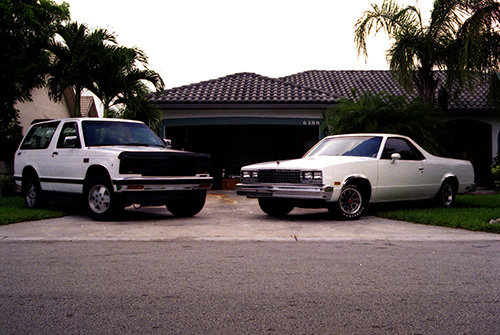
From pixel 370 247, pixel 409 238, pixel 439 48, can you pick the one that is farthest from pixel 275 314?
pixel 439 48

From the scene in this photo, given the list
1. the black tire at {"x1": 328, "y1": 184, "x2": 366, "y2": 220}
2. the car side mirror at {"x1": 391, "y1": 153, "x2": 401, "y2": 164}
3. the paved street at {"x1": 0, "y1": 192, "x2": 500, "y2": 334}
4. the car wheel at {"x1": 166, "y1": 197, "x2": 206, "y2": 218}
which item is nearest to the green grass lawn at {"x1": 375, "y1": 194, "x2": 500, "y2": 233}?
the paved street at {"x1": 0, "y1": 192, "x2": 500, "y2": 334}

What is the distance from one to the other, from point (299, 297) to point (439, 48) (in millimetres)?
14043

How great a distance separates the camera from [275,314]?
414 cm

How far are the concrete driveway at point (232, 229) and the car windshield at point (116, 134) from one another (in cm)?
146

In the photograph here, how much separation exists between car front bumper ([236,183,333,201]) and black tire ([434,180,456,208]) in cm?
353

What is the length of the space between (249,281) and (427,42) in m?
13.4

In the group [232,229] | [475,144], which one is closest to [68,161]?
[232,229]

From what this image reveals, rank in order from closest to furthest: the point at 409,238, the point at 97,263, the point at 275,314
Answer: the point at 275,314 → the point at 97,263 → the point at 409,238

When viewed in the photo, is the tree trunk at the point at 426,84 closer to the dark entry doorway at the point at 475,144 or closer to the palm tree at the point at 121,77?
the dark entry doorway at the point at 475,144

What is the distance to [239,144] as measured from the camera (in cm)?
2267

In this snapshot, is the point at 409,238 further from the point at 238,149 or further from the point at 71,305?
the point at 238,149

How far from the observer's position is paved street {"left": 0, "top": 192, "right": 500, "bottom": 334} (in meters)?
3.94

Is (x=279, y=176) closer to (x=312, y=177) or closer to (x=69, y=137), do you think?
(x=312, y=177)

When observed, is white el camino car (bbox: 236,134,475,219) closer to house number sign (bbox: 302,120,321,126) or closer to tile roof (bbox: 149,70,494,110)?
tile roof (bbox: 149,70,494,110)
